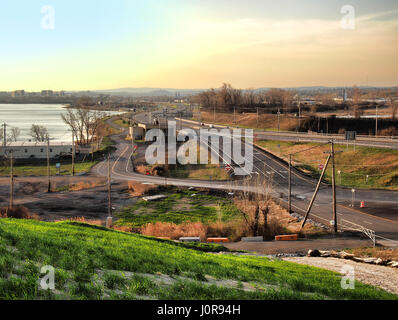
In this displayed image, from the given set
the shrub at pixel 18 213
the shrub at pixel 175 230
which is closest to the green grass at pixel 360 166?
the shrub at pixel 175 230

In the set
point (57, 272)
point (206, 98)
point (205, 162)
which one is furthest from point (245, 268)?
point (206, 98)

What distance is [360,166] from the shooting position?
158ft

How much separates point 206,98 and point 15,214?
13843cm

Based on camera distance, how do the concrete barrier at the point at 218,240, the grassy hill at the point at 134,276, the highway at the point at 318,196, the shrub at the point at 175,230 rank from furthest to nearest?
the highway at the point at 318,196
the shrub at the point at 175,230
the concrete barrier at the point at 218,240
the grassy hill at the point at 134,276

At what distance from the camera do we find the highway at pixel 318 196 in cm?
2962

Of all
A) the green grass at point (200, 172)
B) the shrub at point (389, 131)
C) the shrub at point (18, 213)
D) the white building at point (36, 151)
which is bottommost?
the shrub at point (18, 213)

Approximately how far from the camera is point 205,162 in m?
59.2

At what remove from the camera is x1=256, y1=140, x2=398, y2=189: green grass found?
43.9 meters

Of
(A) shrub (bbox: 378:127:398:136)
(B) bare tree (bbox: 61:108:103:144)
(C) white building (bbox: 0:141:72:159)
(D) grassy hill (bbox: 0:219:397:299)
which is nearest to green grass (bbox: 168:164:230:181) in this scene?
(C) white building (bbox: 0:141:72:159)

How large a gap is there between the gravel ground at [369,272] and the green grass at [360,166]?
89.1ft

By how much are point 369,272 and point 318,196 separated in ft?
79.7

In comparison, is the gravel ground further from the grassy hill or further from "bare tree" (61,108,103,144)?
"bare tree" (61,108,103,144)

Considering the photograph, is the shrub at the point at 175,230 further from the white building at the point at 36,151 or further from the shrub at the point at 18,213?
the white building at the point at 36,151

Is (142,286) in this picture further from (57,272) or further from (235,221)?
(235,221)
